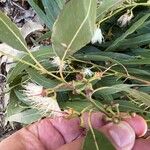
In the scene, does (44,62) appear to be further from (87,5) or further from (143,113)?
(87,5)

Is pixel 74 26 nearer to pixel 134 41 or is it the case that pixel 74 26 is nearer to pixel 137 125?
pixel 137 125

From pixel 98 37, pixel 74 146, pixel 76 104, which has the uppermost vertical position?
pixel 74 146

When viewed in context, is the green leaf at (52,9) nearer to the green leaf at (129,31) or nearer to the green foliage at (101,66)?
the green foliage at (101,66)

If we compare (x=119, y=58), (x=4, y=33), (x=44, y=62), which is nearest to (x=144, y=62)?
(x=119, y=58)

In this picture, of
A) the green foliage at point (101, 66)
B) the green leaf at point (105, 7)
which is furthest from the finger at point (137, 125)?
the green leaf at point (105, 7)

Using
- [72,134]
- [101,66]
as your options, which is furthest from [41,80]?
[72,134]

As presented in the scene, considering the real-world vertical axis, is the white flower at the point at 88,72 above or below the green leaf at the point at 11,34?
below

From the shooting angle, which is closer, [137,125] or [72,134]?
[137,125]

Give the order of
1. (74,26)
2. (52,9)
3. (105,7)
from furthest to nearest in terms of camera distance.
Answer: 1. (52,9)
2. (105,7)
3. (74,26)
